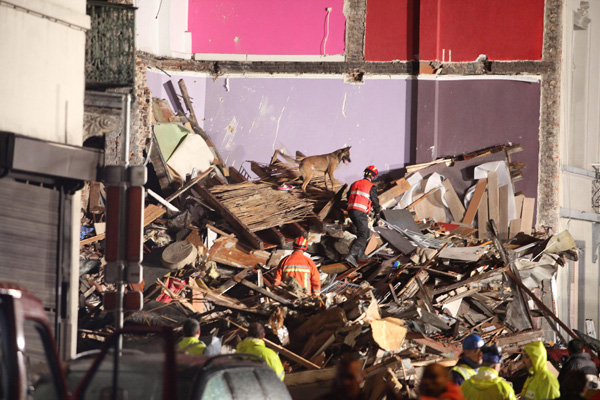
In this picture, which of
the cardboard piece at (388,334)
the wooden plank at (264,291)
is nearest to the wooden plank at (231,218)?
the wooden plank at (264,291)

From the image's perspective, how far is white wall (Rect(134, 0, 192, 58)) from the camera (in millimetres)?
20922

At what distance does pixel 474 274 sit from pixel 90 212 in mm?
8277

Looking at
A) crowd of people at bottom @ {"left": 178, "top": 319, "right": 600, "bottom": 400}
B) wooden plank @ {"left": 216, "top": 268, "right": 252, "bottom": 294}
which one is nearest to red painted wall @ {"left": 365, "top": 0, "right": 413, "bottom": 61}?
wooden plank @ {"left": 216, "top": 268, "right": 252, "bottom": 294}

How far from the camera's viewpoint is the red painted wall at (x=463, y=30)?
21.3 meters

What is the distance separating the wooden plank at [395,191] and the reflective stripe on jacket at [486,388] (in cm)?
1107

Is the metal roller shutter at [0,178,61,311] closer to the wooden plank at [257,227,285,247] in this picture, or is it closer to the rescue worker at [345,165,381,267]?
the wooden plank at [257,227,285,247]

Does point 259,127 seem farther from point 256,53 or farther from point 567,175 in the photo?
point 567,175

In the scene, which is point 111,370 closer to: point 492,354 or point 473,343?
point 492,354

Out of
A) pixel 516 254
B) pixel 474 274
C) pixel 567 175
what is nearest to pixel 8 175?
pixel 474 274

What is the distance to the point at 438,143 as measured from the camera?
2161cm

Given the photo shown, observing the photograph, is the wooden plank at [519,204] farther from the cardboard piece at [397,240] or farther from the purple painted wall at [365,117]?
the cardboard piece at [397,240]

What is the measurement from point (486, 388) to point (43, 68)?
7153mm

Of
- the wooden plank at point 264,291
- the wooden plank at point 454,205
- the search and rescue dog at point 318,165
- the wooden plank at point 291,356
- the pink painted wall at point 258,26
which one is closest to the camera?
the wooden plank at point 291,356

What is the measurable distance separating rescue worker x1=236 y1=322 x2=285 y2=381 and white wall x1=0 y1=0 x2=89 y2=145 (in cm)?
408
